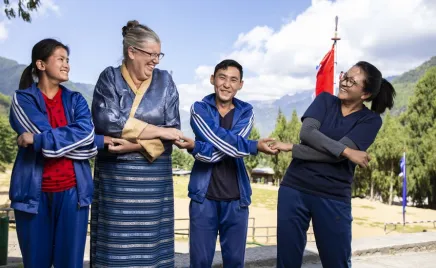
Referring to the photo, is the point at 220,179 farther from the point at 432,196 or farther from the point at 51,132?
the point at 432,196

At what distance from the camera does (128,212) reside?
2.63m

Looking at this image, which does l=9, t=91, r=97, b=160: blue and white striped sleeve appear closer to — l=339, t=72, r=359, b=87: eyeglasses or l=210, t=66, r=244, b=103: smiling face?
l=210, t=66, r=244, b=103: smiling face

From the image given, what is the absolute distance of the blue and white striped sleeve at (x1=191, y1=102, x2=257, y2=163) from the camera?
2.96 m

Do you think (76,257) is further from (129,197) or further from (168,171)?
(168,171)

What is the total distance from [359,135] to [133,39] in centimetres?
149

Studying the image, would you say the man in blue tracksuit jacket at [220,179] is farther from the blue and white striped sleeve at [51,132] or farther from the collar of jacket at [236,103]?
the blue and white striped sleeve at [51,132]

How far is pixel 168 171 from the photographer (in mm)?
2801

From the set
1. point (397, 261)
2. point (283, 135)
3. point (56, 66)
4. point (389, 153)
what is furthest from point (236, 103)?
point (283, 135)

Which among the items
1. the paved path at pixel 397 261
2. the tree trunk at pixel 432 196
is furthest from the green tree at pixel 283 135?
the paved path at pixel 397 261

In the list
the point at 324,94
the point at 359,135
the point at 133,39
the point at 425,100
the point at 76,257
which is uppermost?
the point at 425,100

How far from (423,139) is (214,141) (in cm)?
2982

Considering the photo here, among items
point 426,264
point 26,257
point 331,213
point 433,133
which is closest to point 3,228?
point 26,257

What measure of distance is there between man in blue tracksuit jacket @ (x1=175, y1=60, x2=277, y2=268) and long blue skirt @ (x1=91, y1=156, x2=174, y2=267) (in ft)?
1.16

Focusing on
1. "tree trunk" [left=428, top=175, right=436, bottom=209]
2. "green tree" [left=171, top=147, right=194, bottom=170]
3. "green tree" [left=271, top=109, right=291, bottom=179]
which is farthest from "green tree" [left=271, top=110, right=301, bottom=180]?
"green tree" [left=171, top=147, right=194, bottom=170]
